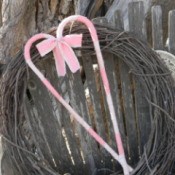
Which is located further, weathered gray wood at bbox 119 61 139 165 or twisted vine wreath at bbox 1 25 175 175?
weathered gray wood at bbox 119 61 139 165

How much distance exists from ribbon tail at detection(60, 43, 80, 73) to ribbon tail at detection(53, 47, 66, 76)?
0.08 ft

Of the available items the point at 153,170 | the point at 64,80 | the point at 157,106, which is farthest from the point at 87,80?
the point at 153,170

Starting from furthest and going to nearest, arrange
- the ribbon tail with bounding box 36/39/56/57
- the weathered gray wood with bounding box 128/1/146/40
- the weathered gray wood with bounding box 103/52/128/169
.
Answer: the weathered gray wood with bounding box 128/1/146/40, the weathered gray wood with bounding box 103/52/128/169, the ribbon tail with bounding box 36/39/56/57

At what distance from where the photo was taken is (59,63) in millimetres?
1740

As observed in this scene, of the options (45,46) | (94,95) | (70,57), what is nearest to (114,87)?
(94,95)

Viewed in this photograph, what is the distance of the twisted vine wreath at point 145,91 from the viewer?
5.52 ft

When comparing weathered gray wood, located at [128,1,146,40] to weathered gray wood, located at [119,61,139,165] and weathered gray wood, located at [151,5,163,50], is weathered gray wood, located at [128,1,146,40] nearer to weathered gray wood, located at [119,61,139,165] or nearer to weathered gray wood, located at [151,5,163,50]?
weathered gray wood, located at [151,5,163,50]

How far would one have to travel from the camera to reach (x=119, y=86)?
1.86 meters

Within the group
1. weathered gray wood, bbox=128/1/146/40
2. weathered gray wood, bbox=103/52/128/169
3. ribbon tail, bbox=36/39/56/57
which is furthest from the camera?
weathered gray wood, bbox=128/1/146/40

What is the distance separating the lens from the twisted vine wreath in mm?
1684

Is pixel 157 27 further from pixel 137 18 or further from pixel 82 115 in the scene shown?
pixel 82 115

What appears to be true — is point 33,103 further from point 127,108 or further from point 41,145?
point 127,108

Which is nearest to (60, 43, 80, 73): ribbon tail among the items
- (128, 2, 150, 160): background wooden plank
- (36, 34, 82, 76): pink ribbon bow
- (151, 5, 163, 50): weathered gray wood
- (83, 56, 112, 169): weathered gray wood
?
(36, 34, 82, 76): pink ribbon bow

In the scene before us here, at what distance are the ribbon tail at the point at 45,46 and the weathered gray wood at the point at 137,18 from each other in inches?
16.6
